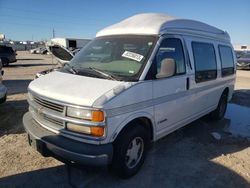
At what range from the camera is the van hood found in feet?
11.0

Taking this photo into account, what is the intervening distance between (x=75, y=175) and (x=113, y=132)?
3.61 feet

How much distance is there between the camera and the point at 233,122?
23.9 feet

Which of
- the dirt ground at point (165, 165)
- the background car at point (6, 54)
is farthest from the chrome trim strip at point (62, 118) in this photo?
the background car at point (6, 54)

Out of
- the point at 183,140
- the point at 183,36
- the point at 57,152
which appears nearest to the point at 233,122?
the point at 183,140

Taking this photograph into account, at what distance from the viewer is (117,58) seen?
4285mm

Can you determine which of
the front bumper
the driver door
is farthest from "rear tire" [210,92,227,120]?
the front bumper

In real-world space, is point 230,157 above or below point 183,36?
below

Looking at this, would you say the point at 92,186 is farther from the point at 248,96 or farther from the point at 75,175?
the point at 248,96

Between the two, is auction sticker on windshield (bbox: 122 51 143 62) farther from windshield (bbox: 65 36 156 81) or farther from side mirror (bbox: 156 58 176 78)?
side mirror (bbox: 156 58 176 78)

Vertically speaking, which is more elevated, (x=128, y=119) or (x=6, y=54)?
(x=6, y=54)

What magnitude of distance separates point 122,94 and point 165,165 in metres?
1.65

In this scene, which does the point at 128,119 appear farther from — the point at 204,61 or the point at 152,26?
the point at 204,61

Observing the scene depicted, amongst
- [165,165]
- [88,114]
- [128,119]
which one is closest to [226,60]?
[165,165]

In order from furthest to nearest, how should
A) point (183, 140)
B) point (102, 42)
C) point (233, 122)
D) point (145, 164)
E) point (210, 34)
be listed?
point (233, 122) → point (210, 34) → point (183, 140) → point (102, 42) → point (145, 164)
